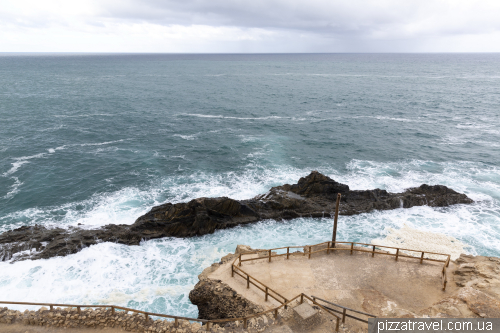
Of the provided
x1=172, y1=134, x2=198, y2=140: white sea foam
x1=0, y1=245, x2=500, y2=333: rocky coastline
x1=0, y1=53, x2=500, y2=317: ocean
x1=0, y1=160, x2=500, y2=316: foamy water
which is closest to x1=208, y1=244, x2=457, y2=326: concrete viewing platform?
x1=0, y1=245, x2=500, y2=333: rocky coastline

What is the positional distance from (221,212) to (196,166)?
1418 cm

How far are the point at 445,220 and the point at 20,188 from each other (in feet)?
156

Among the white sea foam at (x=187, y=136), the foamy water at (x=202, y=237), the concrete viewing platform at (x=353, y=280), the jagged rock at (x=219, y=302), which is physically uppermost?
the white sea foam at (x=187, y=136)

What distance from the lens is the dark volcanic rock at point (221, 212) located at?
26312 millimetres

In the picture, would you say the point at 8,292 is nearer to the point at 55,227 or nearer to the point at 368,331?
the point at 55,227

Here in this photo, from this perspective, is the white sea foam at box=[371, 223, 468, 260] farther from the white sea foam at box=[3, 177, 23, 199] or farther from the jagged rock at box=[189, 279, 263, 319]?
the white sea foam at box=[3, 177, 23, 199]

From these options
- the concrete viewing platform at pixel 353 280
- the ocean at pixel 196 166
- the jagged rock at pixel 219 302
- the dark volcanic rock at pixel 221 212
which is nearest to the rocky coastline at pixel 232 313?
the jagged rock at pixel 219 302

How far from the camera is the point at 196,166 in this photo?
141 ft

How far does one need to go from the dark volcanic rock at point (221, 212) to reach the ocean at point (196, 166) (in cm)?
91

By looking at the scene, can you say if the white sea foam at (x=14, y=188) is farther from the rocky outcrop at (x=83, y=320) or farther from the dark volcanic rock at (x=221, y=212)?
the rocky outcrop at (x=83, y=320)

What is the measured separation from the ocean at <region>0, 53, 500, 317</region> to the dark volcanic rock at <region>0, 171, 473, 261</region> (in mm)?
910

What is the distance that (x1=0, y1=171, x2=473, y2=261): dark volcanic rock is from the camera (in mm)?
26312

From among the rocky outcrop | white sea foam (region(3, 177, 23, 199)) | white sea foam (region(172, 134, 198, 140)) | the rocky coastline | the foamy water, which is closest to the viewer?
the rocky coastline

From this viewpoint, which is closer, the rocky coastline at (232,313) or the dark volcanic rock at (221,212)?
the rocky coastline at (232,313)
